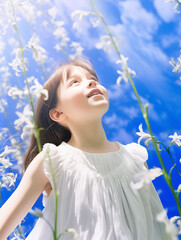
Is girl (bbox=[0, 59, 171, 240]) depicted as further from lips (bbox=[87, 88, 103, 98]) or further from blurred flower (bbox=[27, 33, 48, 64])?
blurred flower (bbox=[27, 33, 48, 64])

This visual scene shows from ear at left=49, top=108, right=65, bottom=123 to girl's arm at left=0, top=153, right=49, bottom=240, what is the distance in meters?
0.24

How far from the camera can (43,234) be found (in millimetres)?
860

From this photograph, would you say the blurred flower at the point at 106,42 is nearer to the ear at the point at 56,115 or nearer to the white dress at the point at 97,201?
the white dress at the point at 97,201

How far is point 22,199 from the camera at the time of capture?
82 cm

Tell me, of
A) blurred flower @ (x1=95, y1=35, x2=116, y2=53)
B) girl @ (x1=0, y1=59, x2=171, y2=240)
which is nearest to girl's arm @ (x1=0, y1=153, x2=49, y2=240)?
girl @ (x1=0, y1=59, x2=171, y2=240)

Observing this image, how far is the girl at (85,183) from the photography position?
0.80 metres

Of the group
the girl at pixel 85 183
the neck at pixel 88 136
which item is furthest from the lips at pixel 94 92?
the neck at pixel 88 136

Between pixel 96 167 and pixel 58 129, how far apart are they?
323 millimetres

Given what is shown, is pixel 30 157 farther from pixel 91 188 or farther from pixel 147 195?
pixel 147 195

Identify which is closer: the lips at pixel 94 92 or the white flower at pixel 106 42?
the white flower at pixel 106 42

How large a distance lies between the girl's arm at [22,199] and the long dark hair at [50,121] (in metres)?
0.26

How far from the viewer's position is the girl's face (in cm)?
96

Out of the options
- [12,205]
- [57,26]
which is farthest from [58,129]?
[57,26]

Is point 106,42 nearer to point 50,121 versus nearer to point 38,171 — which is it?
point 38,171
